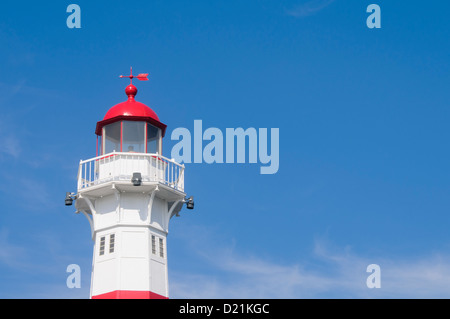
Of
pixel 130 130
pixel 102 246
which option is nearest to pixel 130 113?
pixel 130 130

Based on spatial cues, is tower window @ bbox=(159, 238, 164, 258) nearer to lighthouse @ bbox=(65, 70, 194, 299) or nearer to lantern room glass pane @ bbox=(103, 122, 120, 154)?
lighthouse @ bbox=(65, 70, 194, 299)

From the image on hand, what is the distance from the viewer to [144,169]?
177ft

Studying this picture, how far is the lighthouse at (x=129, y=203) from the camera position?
52.3m

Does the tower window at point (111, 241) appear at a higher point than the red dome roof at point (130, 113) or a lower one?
lower

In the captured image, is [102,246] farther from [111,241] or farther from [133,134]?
[133,134]

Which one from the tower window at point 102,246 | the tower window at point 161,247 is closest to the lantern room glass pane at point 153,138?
the tower window at point 161,247

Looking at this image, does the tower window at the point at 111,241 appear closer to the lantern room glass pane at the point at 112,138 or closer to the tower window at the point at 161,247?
the tower window at the point at 161,247

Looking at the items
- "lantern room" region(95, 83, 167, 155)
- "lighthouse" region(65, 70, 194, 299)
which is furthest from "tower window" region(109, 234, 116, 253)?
"lantern room" region(95, 83, 167, 155)

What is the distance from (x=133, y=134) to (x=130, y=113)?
114 centimetres

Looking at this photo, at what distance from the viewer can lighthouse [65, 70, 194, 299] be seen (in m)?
52.3
